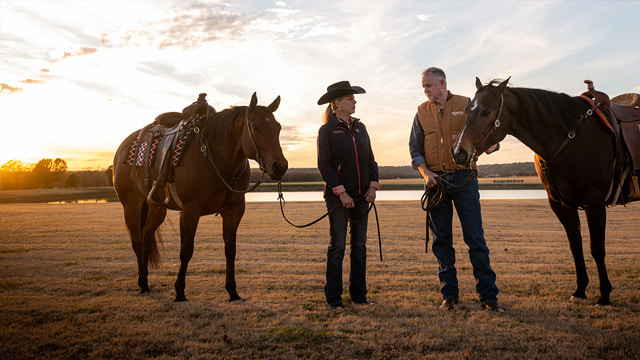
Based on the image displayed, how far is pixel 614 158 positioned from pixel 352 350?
3707mm

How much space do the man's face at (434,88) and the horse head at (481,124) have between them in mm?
382

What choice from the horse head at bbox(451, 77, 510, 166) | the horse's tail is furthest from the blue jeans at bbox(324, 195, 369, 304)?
the horse's tail

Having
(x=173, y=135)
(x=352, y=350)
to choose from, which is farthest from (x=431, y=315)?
→ (x=173, y=135)

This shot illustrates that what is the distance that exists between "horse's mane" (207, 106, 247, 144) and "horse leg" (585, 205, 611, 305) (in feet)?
13.7

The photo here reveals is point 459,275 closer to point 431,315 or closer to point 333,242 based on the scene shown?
point 431,315

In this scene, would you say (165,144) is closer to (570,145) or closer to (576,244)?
(570,145)

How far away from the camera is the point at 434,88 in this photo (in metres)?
4.14

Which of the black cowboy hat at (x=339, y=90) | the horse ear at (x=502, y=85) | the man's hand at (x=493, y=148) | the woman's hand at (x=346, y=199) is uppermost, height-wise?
the black cowboy hat at (x=339, y=90)

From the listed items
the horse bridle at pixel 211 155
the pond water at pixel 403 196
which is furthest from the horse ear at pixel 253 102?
the pond water at pixel 403 196

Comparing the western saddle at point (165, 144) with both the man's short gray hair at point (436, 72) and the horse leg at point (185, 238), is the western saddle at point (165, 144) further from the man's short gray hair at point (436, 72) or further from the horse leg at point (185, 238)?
the man's short gray hair at point (436, 72)

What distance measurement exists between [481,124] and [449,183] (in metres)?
0.73

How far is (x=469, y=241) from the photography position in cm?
417

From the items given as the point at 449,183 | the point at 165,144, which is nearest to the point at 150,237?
the point at 165,144

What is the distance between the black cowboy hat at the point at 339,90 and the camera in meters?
4.32
